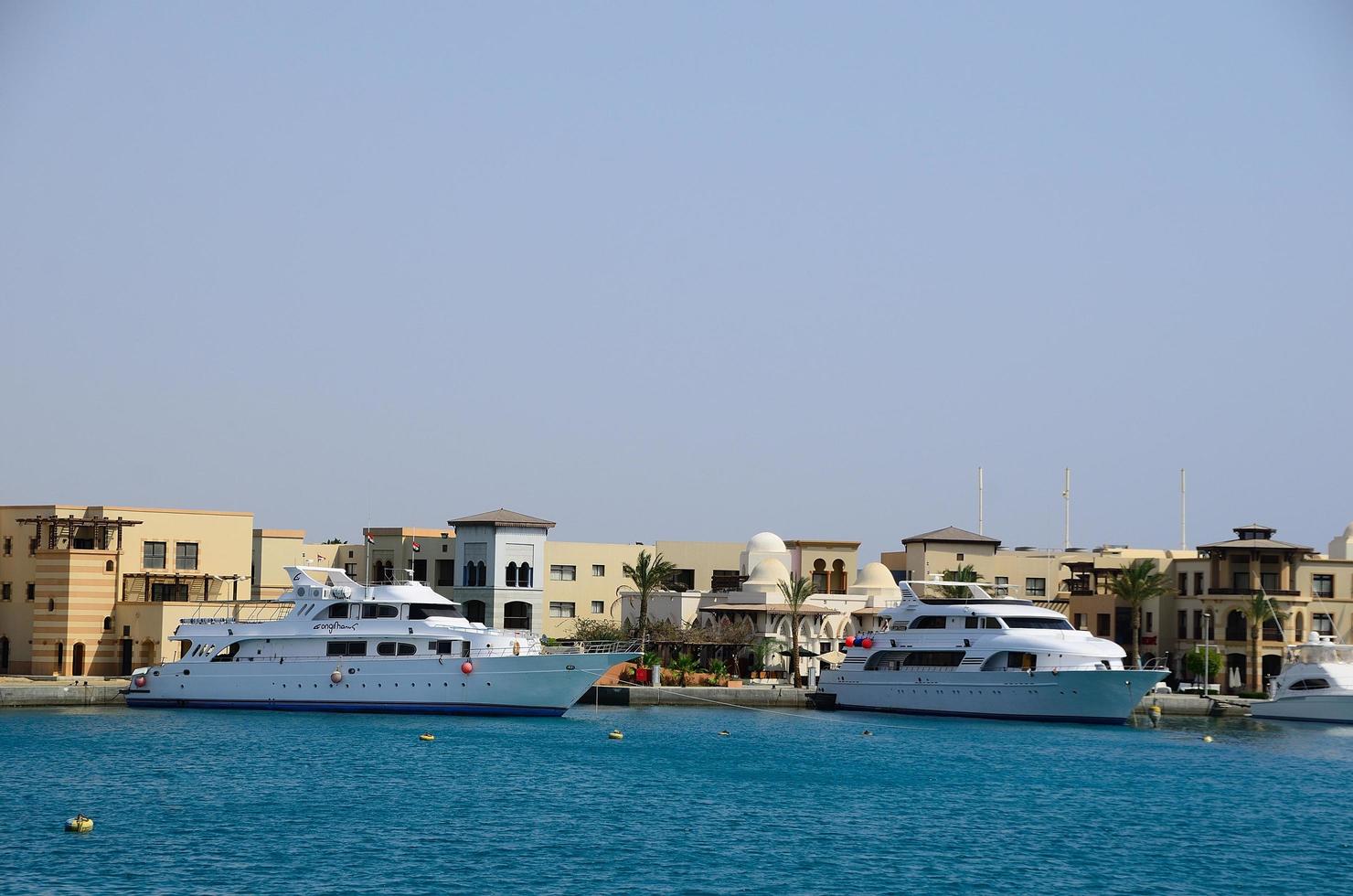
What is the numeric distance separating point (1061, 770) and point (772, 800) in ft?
39.8

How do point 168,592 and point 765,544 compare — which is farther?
point 765,544

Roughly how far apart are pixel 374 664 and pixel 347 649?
126 cm

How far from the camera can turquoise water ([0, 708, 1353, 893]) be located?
33344mm

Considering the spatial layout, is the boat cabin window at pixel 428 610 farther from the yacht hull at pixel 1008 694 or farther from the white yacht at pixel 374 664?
the yacht hull at pixel 1008 694

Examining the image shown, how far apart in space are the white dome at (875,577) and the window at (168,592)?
35906 millimetres

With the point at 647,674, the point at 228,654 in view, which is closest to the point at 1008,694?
the point at 647,674

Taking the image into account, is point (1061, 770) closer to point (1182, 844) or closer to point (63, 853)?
point (1182, 844)

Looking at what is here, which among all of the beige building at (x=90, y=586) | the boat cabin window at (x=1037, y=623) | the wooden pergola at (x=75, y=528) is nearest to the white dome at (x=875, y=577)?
the boat cabin window at (x=1037, y=623)

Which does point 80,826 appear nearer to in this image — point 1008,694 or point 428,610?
point 428,610

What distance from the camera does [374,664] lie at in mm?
63156

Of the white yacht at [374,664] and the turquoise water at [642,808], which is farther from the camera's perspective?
the white yacht at [374,664]

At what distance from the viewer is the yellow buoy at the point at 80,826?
35.9 m

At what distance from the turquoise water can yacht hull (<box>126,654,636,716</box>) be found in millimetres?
1567

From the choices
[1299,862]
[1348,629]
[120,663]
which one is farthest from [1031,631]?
[120,663]
